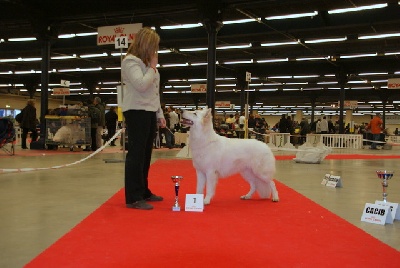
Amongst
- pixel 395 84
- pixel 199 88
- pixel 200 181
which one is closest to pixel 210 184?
pixel 200 181

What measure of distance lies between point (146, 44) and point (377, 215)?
103 inches

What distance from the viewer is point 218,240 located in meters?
2.79

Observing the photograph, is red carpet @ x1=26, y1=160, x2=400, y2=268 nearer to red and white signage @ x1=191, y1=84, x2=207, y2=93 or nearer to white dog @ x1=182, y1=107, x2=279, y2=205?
white dog @ x1=182, y1=107, x2=279, y2=205

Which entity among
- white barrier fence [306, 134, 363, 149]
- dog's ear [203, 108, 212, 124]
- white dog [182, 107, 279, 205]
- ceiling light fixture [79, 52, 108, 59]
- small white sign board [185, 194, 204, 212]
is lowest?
white barrier fence [306, 134, 363, 149]

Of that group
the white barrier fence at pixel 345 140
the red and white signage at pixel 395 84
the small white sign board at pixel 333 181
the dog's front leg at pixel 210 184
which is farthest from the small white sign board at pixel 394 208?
the red and white signage at pixel 395 84

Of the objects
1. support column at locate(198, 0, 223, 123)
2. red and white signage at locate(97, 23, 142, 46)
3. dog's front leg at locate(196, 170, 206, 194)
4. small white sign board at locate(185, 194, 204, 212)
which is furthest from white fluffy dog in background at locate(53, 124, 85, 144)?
small white sign board at locate(185, 194, 204, 212)

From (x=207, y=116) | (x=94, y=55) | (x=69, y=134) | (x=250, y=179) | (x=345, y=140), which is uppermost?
(x=94, y=55)

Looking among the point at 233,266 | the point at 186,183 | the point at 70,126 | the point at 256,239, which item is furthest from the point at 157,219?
the point at 70,126

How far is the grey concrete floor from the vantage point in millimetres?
2853

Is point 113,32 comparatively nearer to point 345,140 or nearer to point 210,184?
point 210,184

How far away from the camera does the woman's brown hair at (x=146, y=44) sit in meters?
3.91

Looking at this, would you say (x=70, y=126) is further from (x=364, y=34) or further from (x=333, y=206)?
(x=364, y=34)

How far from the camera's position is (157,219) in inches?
135

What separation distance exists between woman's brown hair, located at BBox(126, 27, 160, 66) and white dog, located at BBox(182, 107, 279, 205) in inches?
26.3
